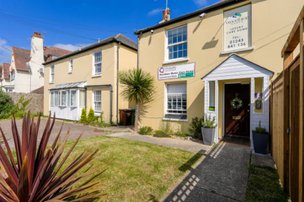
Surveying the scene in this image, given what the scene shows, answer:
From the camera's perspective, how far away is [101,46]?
1367 cm

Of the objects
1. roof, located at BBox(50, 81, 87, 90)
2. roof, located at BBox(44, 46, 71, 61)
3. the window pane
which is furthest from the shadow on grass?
roof, located at BBox(44, 46, 71, 61)

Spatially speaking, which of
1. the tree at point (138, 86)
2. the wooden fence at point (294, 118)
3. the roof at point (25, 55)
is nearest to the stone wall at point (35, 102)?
the roof at point (25, 55)

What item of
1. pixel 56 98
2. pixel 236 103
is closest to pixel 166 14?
pixel 236 103

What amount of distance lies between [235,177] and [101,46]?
12.8 meters

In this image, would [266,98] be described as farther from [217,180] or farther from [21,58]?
[21,58]

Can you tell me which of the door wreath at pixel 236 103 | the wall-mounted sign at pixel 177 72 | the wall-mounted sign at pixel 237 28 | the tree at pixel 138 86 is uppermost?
the wall-mounted sign at pixel 237 28

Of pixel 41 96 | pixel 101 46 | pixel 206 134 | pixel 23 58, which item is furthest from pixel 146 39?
pixel 23 58

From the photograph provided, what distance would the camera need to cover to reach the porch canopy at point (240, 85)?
251 inches

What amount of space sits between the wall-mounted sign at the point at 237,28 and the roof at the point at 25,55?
22.9m

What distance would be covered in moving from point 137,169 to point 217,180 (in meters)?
2.03

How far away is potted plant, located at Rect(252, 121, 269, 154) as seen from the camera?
589cm

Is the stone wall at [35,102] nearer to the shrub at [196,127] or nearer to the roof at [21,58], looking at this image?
the roof at [21,58]

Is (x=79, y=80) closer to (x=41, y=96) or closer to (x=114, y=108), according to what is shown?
(x=114, y=108)

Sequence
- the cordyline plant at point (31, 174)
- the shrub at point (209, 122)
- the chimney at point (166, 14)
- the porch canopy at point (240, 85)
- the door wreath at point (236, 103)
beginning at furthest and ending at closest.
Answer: the chimney at point (166, 14) < the door wreath at point (236, 103) < the shrub at point (209, 122) < the porch canopy at point (240, 85) < the cordyline plant at point (31, 174)
